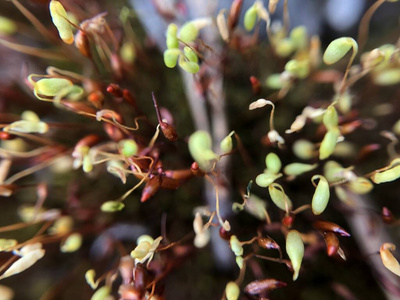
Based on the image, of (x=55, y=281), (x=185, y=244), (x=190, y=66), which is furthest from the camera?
(x=55, y=281)

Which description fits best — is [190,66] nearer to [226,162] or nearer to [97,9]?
[226,162]

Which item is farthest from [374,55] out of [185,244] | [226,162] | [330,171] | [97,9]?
[97,9]

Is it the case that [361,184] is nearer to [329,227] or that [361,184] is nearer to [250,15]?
[329,227]

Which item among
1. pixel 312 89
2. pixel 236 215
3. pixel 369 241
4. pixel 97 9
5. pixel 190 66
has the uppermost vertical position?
pixel 97 9

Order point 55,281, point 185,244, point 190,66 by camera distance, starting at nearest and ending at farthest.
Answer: point 190,66 < point 185,244 < point 55,281

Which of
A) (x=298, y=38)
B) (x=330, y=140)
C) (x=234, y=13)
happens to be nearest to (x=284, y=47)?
(x=298, y=38)

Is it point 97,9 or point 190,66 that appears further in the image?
point 97,9
